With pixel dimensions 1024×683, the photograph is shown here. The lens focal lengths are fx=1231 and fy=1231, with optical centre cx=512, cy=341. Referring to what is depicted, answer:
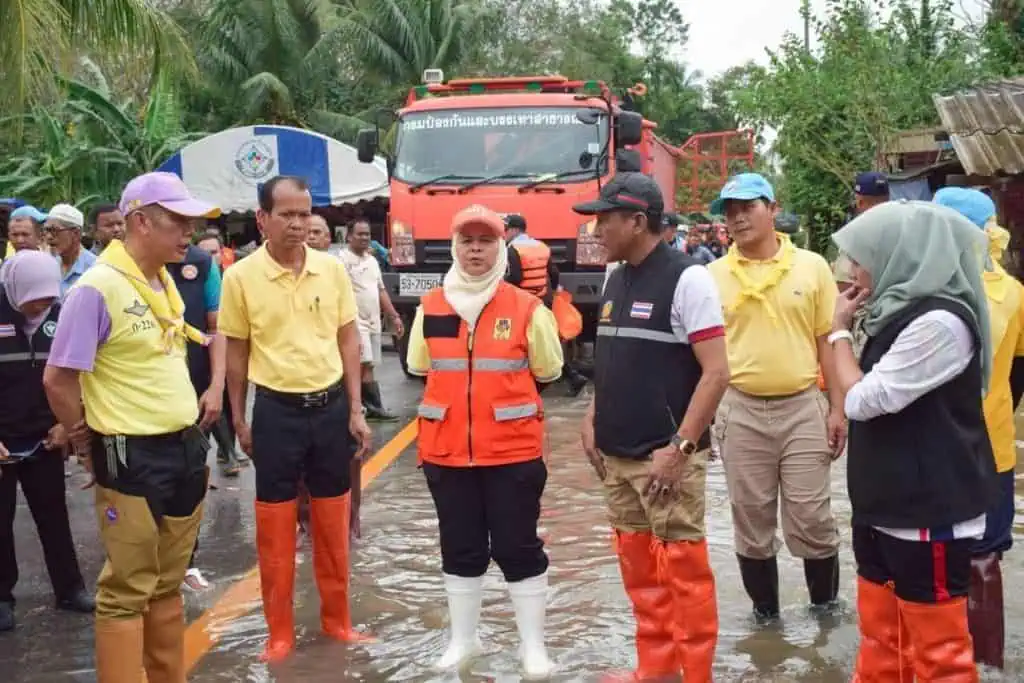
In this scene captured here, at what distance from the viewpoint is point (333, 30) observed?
30.2 meters

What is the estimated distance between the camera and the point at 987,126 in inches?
498

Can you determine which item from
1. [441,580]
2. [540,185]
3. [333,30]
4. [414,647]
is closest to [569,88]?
[540,185]

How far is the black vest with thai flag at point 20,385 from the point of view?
580 centimetres

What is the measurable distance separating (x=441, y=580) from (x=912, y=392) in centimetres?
318

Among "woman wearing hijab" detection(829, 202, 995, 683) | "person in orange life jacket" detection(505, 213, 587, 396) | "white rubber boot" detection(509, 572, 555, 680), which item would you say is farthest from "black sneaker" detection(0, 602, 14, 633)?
"woman wearing hijab" detection(829, 202, 995, 683)

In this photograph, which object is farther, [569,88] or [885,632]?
[569,88]

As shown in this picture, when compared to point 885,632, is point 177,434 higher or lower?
higher

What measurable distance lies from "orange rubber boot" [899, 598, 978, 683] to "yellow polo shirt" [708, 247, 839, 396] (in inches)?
64.9

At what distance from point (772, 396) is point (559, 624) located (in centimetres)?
140

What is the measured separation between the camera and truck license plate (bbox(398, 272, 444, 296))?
42.8 ft

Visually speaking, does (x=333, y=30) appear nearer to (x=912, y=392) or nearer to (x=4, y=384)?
(x=4, y=384)

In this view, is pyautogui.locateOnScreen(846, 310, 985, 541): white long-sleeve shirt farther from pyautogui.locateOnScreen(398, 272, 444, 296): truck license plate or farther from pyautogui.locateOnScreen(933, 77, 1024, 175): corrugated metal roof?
pyautogui.locateOnScreen(398, 272, 444, 296): truck license plate

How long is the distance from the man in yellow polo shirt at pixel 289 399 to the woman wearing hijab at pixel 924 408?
7.57 ft

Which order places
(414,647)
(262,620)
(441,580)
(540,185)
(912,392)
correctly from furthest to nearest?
(540,185)
(441,580)
(262,620)
(414,647)
(912,392)
